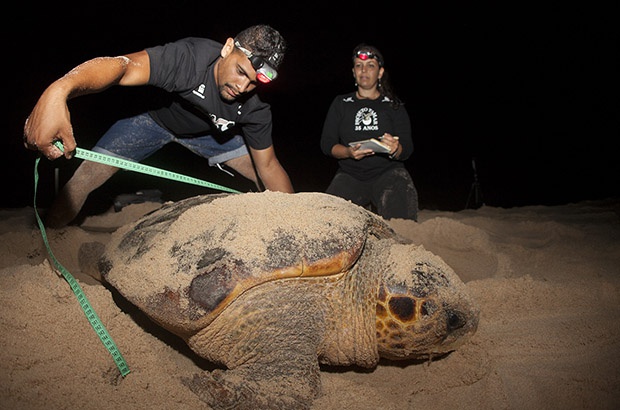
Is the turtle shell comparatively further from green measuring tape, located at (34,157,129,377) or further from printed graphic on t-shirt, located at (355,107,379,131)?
printed graphic on t-shirt, located at (355,107,379,131)

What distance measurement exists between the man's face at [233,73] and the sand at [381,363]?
127 cm

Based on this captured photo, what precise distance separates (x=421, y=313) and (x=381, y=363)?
1.21 ft

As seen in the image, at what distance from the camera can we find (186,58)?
1975 millimetres

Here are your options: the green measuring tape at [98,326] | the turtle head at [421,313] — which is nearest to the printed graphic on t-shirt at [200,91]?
the green measuring tape at [98,326]

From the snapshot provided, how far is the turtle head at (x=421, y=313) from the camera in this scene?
120cm

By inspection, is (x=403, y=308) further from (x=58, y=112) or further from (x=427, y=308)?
(x=58, y=112)

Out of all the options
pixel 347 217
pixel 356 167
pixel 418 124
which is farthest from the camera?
pixel 418 124

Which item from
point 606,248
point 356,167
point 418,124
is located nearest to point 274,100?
point 418,124

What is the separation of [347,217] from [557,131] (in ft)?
47.4

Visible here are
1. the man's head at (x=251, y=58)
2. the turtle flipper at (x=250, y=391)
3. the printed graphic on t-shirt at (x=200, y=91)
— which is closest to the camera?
the turtle flipper at (x=250, y=391)

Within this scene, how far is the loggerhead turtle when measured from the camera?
1097 mm

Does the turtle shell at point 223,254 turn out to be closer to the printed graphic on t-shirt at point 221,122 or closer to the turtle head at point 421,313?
the turtle head at point 421,313

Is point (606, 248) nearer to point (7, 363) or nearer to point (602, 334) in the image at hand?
point (602, 334)

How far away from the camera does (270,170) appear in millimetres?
2441
